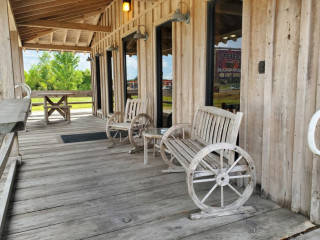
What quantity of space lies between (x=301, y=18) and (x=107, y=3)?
5835mm

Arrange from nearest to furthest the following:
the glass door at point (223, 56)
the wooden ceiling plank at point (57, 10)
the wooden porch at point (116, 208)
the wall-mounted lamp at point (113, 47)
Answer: the wooden porch at point (116, 208) → the glass door at point (223, 56) → the wooden ceiling plank at point (57, 10) → the wall-mounted lamp at point (113, 47)

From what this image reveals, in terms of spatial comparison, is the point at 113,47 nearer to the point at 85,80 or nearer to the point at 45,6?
the point at 45,6

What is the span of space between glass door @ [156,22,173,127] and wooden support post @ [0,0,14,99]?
214 centimetres

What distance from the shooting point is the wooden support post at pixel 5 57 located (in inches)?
119

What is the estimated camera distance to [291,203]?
203cm

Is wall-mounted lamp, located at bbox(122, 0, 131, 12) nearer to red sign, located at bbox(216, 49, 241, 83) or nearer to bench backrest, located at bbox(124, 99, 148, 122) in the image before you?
bench backrest, located at bbox(124, 99, 148, 122)

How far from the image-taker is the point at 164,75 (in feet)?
13.9

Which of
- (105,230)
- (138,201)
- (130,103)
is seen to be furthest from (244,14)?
(130,103)

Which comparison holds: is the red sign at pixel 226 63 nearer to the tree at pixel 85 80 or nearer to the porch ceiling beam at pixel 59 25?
the porch ceiling beam at pixel 59 25

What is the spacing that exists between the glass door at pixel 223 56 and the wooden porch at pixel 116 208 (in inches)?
41.9

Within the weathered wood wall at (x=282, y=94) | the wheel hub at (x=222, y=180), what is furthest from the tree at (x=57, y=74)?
the wheel hub at (x=222, y=180)

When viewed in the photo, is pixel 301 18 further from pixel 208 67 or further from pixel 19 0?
pixel 19 0

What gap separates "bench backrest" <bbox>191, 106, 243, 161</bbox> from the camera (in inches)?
79.5

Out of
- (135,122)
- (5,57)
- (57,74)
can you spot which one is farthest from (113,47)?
(57,74)
